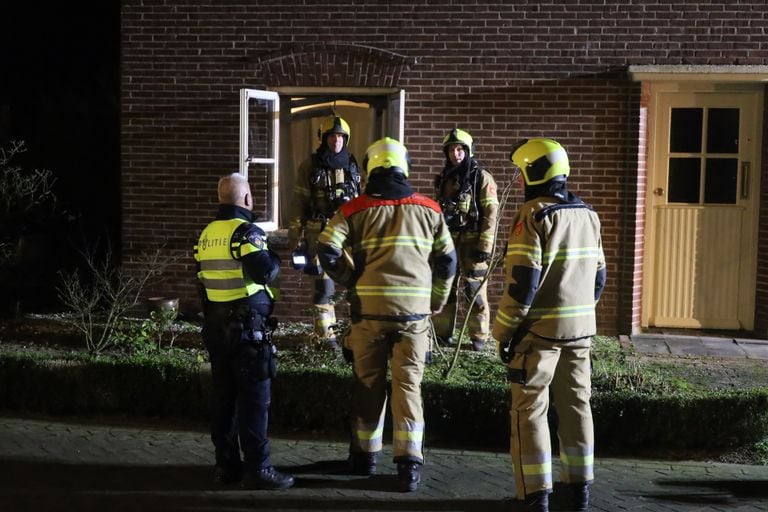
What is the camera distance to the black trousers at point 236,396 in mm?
5449

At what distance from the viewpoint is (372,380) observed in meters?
5.68

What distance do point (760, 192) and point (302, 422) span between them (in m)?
5.10

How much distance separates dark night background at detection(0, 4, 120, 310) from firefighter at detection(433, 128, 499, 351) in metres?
6.00

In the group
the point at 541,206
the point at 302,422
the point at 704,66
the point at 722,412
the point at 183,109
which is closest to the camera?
the point at 541,206

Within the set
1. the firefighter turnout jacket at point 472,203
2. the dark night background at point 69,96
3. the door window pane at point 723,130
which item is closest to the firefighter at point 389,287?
the firefighter turnout jacket at point 472,203

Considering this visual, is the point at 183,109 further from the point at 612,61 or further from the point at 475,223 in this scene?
the point at 612,61

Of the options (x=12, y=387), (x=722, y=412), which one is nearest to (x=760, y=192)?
(x=722, y=412)

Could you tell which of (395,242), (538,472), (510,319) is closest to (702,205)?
(395,242)

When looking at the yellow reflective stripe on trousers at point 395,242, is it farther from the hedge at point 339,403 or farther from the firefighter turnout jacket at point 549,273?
the hedge at point 339,403

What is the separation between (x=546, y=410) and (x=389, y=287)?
3.65 ft

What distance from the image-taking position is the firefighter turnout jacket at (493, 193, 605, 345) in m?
5.01

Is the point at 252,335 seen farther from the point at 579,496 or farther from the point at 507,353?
the point at 579,496

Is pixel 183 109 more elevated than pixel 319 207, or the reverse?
pixel 183 109

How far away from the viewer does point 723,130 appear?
368 inches
